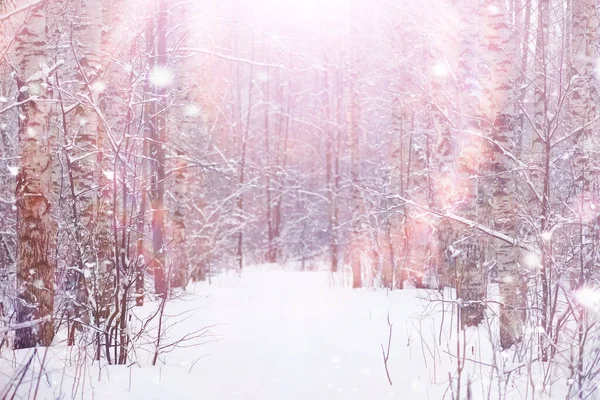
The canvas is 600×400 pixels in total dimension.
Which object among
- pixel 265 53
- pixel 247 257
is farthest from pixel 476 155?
pixel 265 53

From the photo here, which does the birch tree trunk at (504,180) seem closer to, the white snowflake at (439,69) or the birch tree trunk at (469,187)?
the birch tree trunk at (469,187)

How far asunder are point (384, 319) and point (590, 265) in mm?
3426

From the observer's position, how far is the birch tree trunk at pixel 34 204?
491cm

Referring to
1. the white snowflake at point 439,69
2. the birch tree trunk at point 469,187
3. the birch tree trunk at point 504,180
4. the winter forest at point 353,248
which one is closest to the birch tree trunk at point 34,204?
the winter forest at point 353,248

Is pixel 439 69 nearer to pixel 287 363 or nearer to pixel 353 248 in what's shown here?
pixel 353 248

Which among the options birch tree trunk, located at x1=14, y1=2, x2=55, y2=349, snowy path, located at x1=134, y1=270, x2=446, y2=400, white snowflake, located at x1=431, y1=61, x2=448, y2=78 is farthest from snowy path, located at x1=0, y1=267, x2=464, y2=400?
white snowflake, located at x1=431, y1=61, x2=448, y2=78

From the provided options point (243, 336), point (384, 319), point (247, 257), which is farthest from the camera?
point (247, 257)

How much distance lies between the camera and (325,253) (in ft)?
78.0

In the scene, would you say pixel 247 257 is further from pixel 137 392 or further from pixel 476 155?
pixel 137 392

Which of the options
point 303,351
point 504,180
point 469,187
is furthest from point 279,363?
point 469,187

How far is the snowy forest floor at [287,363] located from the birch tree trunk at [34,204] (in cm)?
52

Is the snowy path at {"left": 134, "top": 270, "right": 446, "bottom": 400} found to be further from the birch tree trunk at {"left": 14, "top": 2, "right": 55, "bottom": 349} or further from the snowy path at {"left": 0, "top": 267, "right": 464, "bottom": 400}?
the birch tree trunk at {"left": 14, "top": 2, "right": 55, "bottom": 349}

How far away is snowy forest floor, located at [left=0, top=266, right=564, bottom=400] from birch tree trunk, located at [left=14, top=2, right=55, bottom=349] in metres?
0.52

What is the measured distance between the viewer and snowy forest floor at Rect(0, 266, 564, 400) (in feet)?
12.3
